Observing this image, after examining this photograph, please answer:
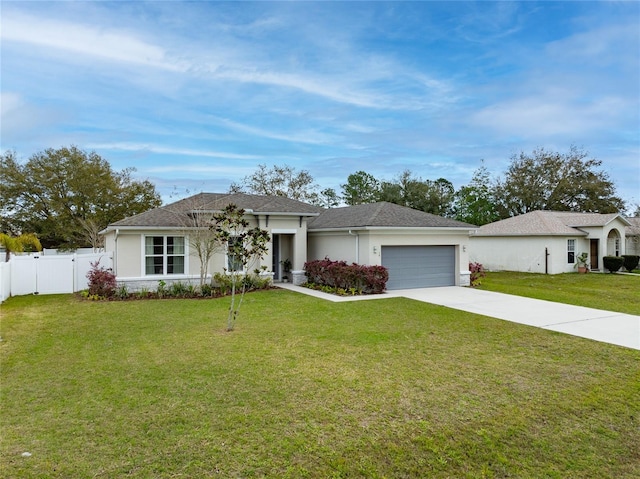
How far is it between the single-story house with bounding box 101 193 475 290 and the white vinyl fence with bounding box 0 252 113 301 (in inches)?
63.8

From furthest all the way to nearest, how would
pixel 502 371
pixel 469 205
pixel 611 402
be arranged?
pixel 469 205
pixel 502 371
pixel 611 402

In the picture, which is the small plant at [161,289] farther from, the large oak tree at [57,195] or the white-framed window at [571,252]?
the white-framed window at [571,252]

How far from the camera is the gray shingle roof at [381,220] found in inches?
643

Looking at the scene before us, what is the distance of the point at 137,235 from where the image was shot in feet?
49.5

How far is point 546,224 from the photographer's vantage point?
2509 centimetres

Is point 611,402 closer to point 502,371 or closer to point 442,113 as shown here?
point 502,371

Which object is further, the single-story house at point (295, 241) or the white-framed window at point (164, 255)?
the white-framed window at point (164, 255)

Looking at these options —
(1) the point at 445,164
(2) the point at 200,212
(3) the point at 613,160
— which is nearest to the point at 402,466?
(2) the point at 200,212

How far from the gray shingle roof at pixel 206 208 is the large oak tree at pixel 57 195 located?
57.9 ft

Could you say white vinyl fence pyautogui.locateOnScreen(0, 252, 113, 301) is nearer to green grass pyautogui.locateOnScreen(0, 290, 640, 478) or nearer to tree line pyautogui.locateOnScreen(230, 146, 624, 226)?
green grass pyautogui.locateOnScreen(0, 290, 640, 478)

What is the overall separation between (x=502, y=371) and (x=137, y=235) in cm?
1353

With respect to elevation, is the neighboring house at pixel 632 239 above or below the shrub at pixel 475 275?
above

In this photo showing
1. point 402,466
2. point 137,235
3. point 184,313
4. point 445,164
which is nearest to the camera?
point 402,466

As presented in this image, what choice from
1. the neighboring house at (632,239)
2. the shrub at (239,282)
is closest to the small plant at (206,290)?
the shrub at (239,282)
